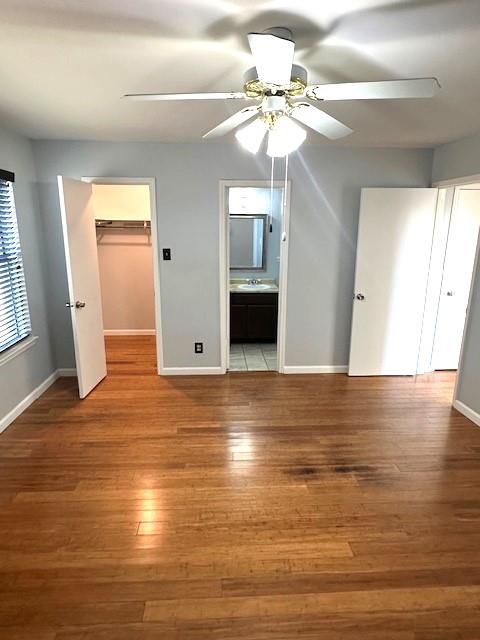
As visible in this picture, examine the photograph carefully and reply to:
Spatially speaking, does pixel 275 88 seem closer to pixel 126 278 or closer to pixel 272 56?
pixel 272 56

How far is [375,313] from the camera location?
13.1ft

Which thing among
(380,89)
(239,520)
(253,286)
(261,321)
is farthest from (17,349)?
(380,89)

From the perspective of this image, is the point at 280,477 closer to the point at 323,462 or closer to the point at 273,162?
the point at 323,462

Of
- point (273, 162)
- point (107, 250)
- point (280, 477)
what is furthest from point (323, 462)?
point (107, 250)

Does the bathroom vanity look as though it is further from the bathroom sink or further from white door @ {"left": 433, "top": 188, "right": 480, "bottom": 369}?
white door @ {"left": 433, "top": 188, "right": 480, "bottom": 369}

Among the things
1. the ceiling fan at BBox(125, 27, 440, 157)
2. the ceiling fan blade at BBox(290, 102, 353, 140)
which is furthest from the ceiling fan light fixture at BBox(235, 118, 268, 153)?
the ceiling fan blade at BBox(290, 102, 353, 140)

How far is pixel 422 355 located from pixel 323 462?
224cm

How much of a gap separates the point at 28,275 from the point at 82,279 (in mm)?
487

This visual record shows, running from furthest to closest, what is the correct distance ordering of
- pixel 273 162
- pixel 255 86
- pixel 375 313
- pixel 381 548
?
pixel 375 313 → pixel 273 162 → pixel 381 548 → pixel 255 86

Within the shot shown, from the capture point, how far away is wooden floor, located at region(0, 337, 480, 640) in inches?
63.0

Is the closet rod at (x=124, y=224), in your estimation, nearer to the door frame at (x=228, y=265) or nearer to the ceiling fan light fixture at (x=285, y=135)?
the door frame at (x=228, y=265)

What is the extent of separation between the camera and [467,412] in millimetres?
3268

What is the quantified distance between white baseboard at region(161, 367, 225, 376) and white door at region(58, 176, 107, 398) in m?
0.69

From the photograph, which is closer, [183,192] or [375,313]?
[183,192]
